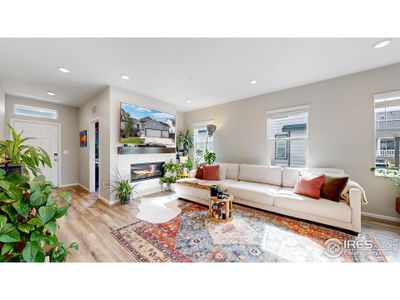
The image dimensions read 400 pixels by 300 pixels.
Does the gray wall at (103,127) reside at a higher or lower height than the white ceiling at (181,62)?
lower

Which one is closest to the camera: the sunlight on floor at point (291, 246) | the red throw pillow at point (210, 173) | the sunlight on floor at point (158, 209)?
the sunlight on floor at point (291, 246)

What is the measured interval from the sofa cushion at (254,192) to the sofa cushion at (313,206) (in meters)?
0.11

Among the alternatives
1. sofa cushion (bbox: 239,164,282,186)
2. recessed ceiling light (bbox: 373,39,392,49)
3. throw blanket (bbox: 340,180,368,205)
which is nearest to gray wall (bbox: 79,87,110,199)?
sofa cushion (bbox: 239,164,282,186)

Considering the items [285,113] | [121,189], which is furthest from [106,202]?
[285,113]

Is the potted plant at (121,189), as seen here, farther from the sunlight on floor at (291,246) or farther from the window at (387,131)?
the window at (387,131)

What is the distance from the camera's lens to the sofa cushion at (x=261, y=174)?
10.2 ft

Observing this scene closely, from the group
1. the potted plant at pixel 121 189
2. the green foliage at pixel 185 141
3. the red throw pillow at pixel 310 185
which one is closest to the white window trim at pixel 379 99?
the red throw pillow at pixel 310 185

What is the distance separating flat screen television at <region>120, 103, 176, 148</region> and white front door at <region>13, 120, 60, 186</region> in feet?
8.96

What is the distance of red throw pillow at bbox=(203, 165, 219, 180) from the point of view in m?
3.60

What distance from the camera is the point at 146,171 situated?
3965mm

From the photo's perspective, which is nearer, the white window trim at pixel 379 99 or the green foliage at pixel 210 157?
the white window trim at pixel 379 99

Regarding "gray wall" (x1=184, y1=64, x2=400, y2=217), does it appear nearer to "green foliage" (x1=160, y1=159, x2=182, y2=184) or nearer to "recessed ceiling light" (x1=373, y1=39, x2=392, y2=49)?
"recessed ceiling light" (x1=373, y1=39, x2=392, y2=49)

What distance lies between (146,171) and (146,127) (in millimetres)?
1154

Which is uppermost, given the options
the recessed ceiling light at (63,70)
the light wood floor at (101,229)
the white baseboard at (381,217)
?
the recessed ceiling light at (63,70)
